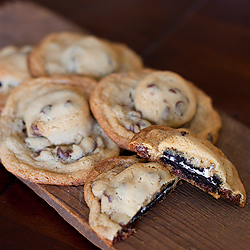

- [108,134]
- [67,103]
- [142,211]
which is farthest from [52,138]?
[142,211]

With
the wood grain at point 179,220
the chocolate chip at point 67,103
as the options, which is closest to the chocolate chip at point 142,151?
the wood grain at point 179,220

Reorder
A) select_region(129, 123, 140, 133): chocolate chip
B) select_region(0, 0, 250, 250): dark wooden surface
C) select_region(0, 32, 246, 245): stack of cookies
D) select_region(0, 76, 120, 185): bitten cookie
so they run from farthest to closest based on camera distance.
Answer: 1. select_region(0, 0, 250, 250): dark wooden surface
2. select_region(129, 123, 140, 133): chocolate chip
3. select_region(0, 76, 120, 185): bitten cookie
4. select_region(0, 32, 246, 245): stack of cookies

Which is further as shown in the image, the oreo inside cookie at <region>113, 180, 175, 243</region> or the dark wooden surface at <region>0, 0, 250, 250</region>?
the dark wooden surface at <region>0, 0, 250, 250</region>

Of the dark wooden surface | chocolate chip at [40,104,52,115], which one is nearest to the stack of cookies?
chocolate chip at [40,104,52,115]

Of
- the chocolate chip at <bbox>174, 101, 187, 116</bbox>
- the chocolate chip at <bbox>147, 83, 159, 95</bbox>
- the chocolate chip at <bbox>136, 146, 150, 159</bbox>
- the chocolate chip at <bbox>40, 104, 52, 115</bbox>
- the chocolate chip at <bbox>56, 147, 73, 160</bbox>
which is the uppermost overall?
the chocolate chip at <bbox>147, 83, 159, 95</bbox>

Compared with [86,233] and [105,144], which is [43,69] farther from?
[86,233]

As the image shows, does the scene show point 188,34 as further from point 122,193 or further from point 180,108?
point 122,193

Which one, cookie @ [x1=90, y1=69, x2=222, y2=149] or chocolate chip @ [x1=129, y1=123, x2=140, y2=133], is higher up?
cookie @ [x1=90, y1=69, x2=222, y2=149]

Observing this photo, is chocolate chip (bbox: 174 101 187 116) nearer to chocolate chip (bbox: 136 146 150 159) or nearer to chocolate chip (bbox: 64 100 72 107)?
chocolate chip (bbox: 136 146 150 159)
